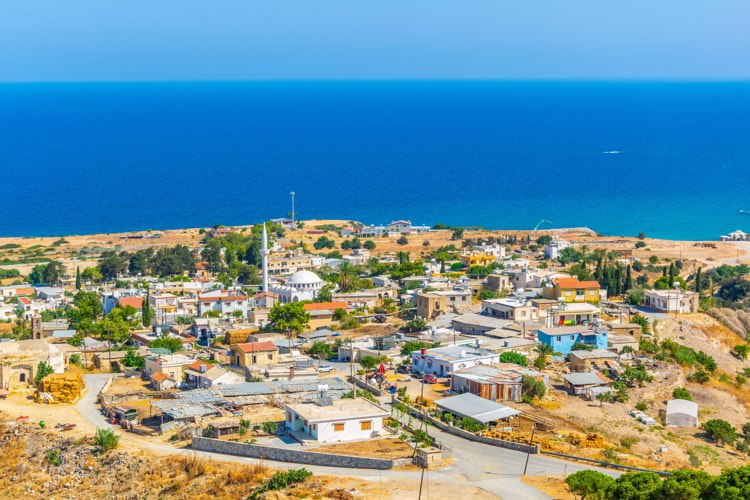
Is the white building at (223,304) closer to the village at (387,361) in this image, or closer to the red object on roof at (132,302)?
the village at (387,361)

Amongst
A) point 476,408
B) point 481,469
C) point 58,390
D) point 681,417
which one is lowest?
point 481,469

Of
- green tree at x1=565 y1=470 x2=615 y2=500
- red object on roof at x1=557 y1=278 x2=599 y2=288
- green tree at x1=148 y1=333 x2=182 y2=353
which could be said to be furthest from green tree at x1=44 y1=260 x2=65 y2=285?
green tree at x1=565 y1=470 x2=615 y2=500

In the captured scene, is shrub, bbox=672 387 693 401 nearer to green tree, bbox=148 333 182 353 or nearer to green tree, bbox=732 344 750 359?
green tree, bbox=732 344 750 359

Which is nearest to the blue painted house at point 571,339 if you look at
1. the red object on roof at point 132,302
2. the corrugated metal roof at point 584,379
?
the corrugated metal roof at point 584,379

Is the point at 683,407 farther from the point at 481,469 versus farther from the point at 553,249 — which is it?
the point at 553,249

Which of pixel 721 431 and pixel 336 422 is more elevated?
pixel 336 422

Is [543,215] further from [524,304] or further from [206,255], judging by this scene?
[524,304]

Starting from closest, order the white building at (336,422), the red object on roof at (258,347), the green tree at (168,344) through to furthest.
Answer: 1. the white building at (336,422)
2. the red object on roof at (258,347)
3. the green tree at (168,344)

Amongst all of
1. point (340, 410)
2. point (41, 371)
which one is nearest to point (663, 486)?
point (340, 410)
